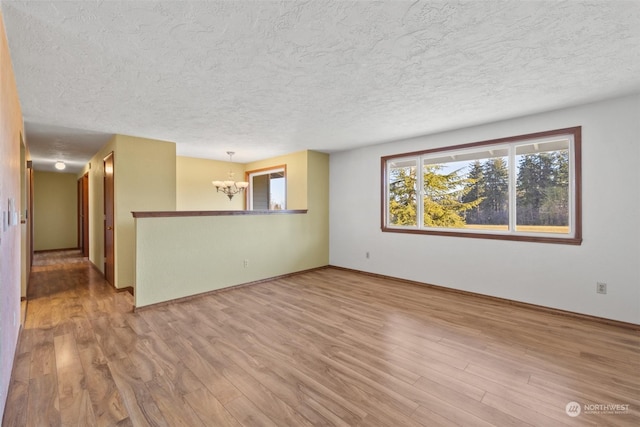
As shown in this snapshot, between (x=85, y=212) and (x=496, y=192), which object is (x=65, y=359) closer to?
(x=496, y=192)

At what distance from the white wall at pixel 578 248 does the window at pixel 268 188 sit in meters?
2.59

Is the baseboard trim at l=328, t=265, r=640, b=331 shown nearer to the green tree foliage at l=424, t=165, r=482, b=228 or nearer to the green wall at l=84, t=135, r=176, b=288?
the green tree foliage at l=424, t=165, r=482, b=228

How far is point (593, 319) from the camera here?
3.12 meters

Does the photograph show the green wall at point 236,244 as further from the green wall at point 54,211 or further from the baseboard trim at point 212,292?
the green wall at point 54,211

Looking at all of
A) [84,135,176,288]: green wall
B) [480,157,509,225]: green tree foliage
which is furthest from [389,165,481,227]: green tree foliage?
[84,135,176,288]: green wall

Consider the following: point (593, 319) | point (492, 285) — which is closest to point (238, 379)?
point (492, 285)

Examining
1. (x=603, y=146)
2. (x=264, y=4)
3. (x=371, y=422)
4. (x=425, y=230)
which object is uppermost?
(x=264, y=4)

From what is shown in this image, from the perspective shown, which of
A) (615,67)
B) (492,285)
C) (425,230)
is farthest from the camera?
(425,230)

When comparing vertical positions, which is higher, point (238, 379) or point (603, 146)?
point (603, 146)

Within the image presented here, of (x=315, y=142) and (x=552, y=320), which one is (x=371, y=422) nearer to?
(x=552, y=320)

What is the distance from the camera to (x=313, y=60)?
2197 millimetres

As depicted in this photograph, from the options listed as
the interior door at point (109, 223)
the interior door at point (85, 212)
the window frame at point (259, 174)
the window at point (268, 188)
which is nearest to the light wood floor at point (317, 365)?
the interior door at point (109, 223)

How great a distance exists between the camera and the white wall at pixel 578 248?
2977 mm

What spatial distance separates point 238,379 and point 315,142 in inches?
147
